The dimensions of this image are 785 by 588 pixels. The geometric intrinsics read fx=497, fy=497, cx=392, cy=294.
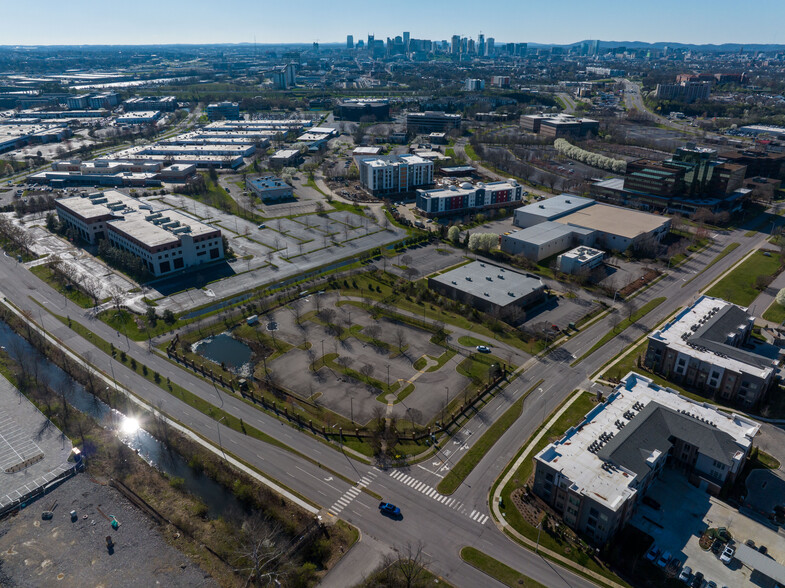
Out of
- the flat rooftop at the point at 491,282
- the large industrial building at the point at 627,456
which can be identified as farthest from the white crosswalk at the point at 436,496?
the flat rooftop at the point at 491,282

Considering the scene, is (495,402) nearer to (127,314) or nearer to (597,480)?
(597,480)

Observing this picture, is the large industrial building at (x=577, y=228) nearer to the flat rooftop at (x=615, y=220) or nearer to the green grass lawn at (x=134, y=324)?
the flat rooftop at (x=615, y=220)

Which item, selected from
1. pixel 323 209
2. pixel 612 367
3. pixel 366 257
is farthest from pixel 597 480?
pixel 323 209

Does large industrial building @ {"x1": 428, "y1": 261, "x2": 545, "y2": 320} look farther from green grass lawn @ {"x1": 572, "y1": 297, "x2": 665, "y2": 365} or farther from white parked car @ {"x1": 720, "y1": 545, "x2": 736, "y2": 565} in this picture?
white parked car @ {"x1": 720, "y1": 545, "x2": 736, "y2": 565}

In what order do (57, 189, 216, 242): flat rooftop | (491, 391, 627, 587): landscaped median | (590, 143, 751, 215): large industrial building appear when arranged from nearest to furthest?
(491, 391, 627, 587): landscaped median < (57, 189, 216, 242): flat rooftop < (590, 143, 751, 215): large industrial building

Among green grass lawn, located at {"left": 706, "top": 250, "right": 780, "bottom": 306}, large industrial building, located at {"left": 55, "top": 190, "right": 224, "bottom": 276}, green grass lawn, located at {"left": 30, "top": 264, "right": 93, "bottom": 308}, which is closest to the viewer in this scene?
green grass lawn, located at {"left": 30, "top": 264, "right": 93, "bottom": 308}

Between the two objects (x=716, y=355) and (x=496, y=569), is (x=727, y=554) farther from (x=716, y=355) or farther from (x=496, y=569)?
(x=716, y=355)

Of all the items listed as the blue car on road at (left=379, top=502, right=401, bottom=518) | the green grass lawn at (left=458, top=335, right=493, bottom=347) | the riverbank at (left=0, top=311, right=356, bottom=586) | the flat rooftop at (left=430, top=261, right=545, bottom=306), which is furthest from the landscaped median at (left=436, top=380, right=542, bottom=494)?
the flat rooftop at (left=430, top=261, right=545, bottom=306)
